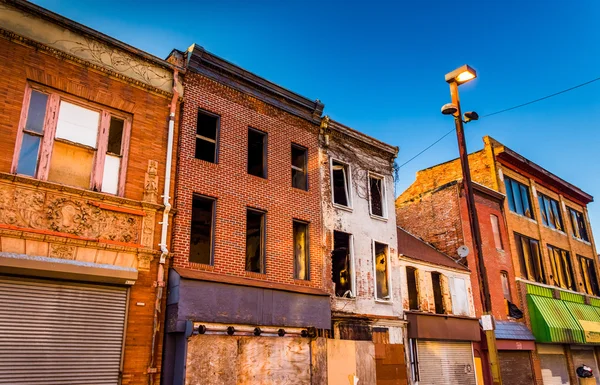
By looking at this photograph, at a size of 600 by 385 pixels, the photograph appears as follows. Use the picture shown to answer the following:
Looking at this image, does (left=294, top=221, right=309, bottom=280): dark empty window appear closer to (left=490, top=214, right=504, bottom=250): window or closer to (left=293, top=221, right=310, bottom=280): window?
(left=293, top=221, right=310, bottom=280): window

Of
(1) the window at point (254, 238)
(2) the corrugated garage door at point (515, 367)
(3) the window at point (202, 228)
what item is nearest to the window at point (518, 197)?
(2) the corrugated garage door at point (515, 367)

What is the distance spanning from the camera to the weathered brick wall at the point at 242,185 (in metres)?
13.2

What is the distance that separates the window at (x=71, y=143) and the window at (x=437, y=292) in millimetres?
13796

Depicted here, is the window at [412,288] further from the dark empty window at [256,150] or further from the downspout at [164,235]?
the downspout at [164,235]

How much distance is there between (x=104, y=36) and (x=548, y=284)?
84.3ft

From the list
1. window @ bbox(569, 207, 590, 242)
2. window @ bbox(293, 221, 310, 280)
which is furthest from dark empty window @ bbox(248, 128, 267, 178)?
window @ bbox(569, 207, 590, 242)

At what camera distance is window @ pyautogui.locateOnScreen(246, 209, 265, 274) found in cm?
1462

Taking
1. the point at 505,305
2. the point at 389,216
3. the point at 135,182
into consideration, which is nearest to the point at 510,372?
the point at 505,305

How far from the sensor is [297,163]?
17.0 metres

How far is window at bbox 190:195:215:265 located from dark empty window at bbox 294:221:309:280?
289cm

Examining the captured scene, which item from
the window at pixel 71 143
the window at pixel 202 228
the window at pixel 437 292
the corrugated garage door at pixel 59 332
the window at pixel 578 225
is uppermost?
the window at pixel 578 225

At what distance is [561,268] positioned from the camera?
29.1 metres

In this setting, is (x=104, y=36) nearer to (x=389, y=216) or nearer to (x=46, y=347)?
(x=46, y=347)

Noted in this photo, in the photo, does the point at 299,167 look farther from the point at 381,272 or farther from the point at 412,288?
the point at 412,288
